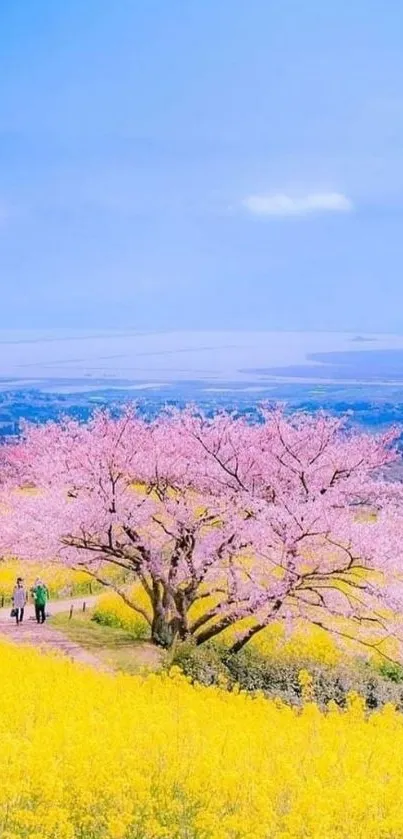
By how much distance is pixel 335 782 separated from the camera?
906cm

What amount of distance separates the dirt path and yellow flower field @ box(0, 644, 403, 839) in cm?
883

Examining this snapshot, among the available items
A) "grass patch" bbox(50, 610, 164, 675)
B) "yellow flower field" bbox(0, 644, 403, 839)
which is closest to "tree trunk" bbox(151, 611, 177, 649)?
"grass patch" bbox(50, 610, 164, 675)

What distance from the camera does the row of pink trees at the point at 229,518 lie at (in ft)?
70.3

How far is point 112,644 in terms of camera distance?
23438mm

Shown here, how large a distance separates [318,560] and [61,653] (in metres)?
6.41

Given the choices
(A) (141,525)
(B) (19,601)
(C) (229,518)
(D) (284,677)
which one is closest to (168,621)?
(A) (141,525)

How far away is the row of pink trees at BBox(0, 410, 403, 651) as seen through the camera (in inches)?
844

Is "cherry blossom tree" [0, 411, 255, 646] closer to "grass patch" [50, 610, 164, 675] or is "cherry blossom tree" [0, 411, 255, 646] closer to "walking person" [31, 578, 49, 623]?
"grass patch" [50, 610, 164, 675]

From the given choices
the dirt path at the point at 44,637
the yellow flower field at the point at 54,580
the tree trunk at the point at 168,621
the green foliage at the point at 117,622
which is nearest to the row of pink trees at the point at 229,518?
the tree trunk at the point at 168,621

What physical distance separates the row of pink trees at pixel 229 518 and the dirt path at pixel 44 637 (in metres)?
1.96

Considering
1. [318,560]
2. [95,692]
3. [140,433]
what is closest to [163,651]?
[318,560]

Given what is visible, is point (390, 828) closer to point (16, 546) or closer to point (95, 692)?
point (95, 692)

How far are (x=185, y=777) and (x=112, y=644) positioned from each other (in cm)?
1475

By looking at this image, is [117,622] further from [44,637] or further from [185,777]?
[185,777]
